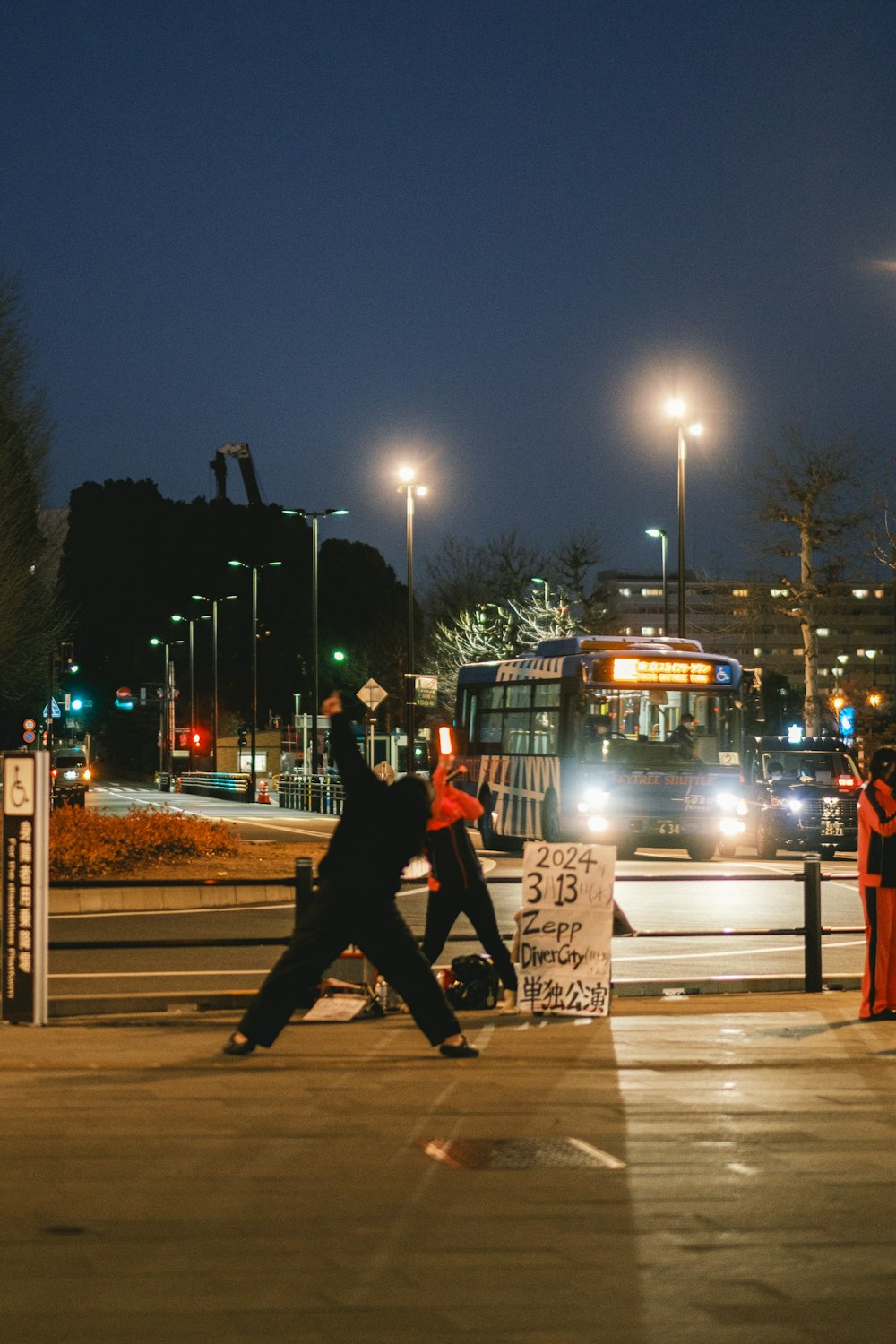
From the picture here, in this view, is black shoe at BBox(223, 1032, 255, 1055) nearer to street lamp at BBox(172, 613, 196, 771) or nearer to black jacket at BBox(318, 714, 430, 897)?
black jacket at BBox(318, 714, 430, 897)

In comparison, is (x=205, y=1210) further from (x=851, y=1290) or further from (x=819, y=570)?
(x=819, y=570)

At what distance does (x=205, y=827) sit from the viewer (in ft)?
87.0

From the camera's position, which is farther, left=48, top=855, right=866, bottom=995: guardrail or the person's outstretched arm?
left=48, top=855, right=866, bottom=995: guardrail

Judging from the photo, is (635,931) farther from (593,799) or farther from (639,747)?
(639,747)

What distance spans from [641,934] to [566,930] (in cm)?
88

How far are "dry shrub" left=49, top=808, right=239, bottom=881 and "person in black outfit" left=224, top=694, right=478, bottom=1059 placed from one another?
12.6 metres

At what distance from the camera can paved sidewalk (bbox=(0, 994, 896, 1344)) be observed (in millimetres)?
4996

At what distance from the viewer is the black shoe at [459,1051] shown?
9.43m

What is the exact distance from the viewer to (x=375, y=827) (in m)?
9.15

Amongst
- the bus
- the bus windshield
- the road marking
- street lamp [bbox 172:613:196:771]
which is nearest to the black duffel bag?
the road marking

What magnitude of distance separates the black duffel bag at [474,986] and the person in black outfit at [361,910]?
2166 mm

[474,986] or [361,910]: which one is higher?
[361,910]

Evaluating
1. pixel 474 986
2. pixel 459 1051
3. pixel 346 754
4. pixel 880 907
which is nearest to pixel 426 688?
pixel 474 986

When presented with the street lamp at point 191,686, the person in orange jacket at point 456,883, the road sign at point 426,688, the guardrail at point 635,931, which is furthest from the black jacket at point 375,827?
the street lamp at point 191,686
